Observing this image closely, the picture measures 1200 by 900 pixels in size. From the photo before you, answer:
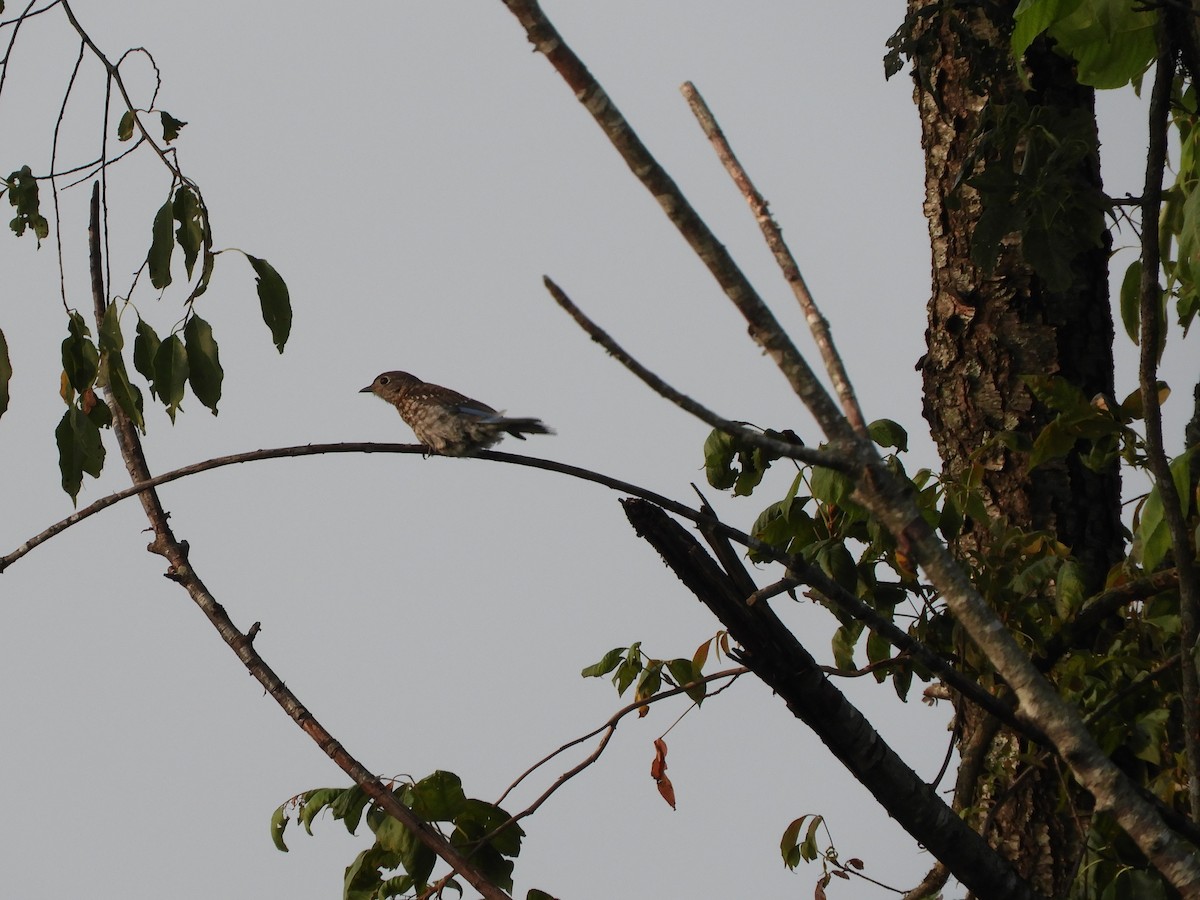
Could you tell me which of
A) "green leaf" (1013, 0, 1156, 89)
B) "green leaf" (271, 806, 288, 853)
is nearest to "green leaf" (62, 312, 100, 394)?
"green leaf" (271, 806, 288, 853)

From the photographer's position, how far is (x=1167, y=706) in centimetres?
287

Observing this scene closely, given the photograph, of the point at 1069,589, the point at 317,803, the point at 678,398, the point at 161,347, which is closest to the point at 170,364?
the point at 161,347

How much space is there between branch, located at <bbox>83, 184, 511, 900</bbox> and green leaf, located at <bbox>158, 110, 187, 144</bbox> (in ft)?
0.77

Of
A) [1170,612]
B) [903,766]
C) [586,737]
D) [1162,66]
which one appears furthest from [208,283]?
[1170,612]

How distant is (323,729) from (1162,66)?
1961mm

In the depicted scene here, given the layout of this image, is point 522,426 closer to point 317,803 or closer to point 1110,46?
point 317,803

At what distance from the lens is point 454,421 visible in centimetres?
430

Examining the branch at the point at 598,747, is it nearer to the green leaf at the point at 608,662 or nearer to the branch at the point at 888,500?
the green leaf at the point at 608,662

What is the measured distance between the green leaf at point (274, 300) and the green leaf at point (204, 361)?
13cm

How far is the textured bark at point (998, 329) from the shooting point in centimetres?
359

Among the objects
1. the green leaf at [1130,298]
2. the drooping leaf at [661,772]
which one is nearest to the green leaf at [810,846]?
the drooping leaf at [661,772]

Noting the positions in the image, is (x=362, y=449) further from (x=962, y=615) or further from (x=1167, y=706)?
(x=1167, y=706)

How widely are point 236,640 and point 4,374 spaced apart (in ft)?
3.23

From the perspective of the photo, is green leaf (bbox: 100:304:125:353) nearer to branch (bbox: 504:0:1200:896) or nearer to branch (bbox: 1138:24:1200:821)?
branch (bbox: 504:0:1200:896)
